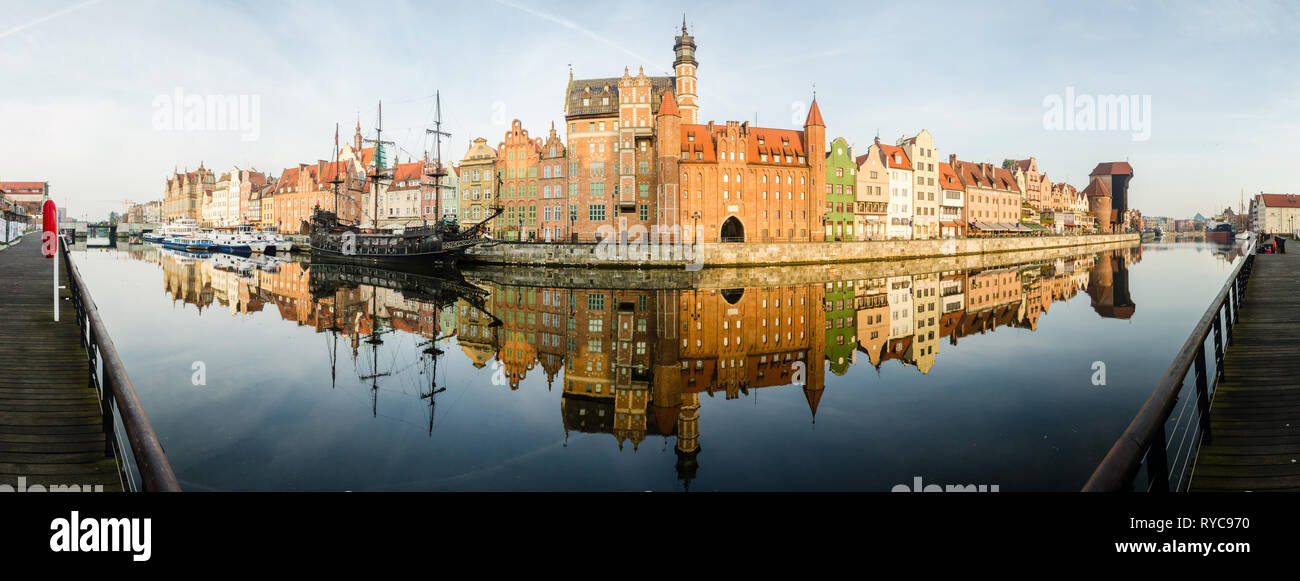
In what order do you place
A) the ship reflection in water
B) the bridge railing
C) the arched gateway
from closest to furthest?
the bridge railing → the ship reflection in water → the arched gateway

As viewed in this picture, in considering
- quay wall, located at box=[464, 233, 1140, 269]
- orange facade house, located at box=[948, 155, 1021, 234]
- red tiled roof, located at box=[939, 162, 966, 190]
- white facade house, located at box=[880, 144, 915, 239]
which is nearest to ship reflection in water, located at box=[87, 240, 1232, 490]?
quay wall, located at box=[464, 233, 1140, 269]

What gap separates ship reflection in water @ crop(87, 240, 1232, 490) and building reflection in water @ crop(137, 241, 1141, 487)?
0.28ft

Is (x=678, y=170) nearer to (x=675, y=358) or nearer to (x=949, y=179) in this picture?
(x=675, y=358)

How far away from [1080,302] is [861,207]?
45.1 meters

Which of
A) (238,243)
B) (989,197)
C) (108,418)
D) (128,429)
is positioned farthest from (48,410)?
(989,197)

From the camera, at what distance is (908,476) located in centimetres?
767

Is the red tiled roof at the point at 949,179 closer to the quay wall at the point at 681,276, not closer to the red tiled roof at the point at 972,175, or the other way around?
the red tiled roof at the point at 972,175

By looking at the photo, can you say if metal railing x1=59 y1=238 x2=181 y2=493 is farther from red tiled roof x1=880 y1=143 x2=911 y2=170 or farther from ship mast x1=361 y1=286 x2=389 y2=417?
red tiled roof x1=880 y1=143 x2=911 y2=170

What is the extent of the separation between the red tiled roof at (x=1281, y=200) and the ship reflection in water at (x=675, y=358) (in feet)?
531

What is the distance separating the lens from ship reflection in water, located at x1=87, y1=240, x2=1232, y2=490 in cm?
840

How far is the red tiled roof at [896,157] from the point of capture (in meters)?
75.4

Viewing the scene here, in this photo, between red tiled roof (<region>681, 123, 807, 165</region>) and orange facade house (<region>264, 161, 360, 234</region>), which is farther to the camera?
orange facade house (<region>264, 161, 360, 234</region>)

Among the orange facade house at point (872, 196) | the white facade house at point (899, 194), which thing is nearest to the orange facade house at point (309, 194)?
the orange facade house at point (872, 196)

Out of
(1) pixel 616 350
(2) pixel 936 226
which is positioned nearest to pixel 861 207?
(2) pixel 936 226
